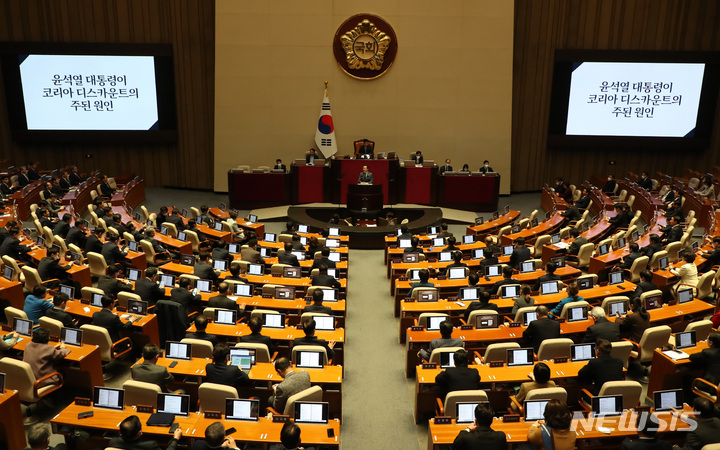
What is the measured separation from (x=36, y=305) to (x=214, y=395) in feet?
13.0

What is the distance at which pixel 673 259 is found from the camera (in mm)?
12633

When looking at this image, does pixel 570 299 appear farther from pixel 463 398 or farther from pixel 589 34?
pixel 589 34

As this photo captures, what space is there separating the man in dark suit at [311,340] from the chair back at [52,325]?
321 centimetres

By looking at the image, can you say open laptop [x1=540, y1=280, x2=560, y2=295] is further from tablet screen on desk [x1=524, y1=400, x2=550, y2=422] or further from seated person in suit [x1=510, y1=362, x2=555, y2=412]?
tablet screen on desk [x1=524, y1=400, x2=550, y2=422]

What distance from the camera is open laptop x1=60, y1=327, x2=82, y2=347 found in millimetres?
7973

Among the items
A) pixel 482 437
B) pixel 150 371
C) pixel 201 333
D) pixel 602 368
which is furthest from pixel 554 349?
pixel 150 371

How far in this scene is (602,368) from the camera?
23.3ft

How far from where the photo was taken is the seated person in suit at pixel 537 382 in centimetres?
657

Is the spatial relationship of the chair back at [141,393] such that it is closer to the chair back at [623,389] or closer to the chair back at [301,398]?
the chair back at [301,398]

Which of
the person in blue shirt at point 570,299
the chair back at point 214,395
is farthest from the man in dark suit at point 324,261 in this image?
the chair back at point 214,395

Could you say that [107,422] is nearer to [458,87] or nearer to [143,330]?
[143,330]

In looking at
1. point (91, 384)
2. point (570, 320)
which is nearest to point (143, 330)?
point (91, 384)

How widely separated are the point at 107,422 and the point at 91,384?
2.04 meters

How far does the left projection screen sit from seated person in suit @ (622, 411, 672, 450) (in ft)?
63.9
